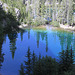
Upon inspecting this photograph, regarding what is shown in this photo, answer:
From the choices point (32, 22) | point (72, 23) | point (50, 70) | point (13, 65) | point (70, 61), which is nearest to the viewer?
point (50, 70)

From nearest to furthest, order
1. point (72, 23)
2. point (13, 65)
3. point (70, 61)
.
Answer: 1. point (70, 61)
2. point (13, 65)
3. point (72, 23)

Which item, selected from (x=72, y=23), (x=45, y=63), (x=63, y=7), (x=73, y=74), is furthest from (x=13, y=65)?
(x=63, y=7)

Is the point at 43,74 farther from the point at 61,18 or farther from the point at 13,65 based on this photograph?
the point at 61,18

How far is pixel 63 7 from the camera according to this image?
82.5m

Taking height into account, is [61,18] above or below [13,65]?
above

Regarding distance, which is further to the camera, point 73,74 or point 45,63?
point 45,63

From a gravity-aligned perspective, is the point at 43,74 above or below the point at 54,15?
below

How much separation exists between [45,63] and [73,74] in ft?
16.7

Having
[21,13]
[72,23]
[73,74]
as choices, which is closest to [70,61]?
[73,74]

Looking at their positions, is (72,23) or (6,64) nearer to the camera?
(6,64)

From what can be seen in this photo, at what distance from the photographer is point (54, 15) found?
92438 mm

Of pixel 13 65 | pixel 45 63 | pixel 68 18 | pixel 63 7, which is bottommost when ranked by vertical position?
pixel 13 65

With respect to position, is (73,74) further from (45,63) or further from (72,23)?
(72,23)

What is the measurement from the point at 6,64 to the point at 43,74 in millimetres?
10803
